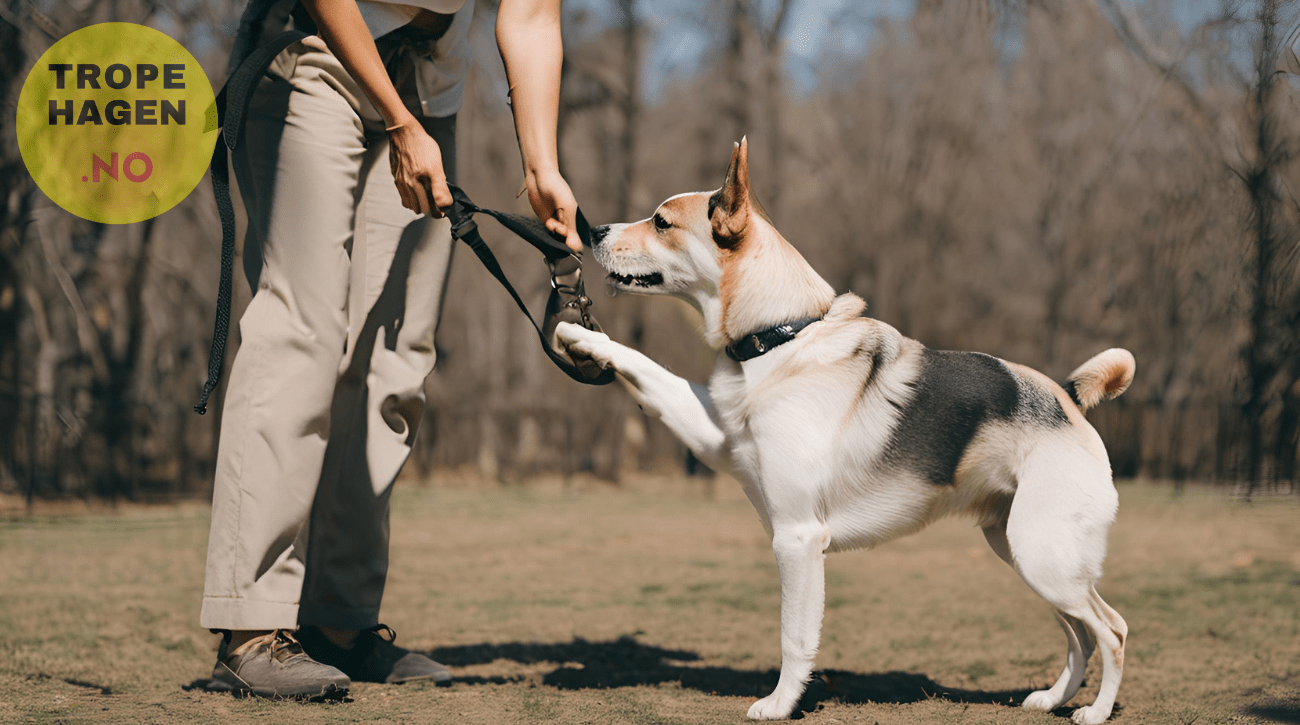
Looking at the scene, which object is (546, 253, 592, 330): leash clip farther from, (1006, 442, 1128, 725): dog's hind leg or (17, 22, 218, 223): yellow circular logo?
(17, 22, 218, 223): yellow circular logo

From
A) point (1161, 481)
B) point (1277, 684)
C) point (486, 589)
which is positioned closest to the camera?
point (1277, 684)

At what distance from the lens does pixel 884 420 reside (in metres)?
2.84

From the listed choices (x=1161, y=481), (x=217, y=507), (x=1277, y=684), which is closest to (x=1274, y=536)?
(x=1277, y=684)

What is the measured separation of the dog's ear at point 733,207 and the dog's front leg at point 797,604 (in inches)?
34.5

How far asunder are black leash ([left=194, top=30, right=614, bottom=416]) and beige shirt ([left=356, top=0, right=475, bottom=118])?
0.81ft

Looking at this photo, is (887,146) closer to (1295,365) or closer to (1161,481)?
(1161,481)

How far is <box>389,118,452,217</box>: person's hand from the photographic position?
2.80m

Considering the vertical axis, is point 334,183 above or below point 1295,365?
above

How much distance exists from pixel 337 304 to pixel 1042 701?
93.5 inches

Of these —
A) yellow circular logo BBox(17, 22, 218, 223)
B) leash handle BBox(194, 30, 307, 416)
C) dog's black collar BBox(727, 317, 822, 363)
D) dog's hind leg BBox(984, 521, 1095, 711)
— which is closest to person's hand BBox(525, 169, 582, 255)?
dog's black collar BBox(727, 317, 822, 363)

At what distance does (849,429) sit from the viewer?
282cm

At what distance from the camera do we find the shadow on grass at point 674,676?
3018 millimetres

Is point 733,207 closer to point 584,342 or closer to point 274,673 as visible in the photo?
point 584,342

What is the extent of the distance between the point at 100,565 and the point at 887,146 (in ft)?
51.4
